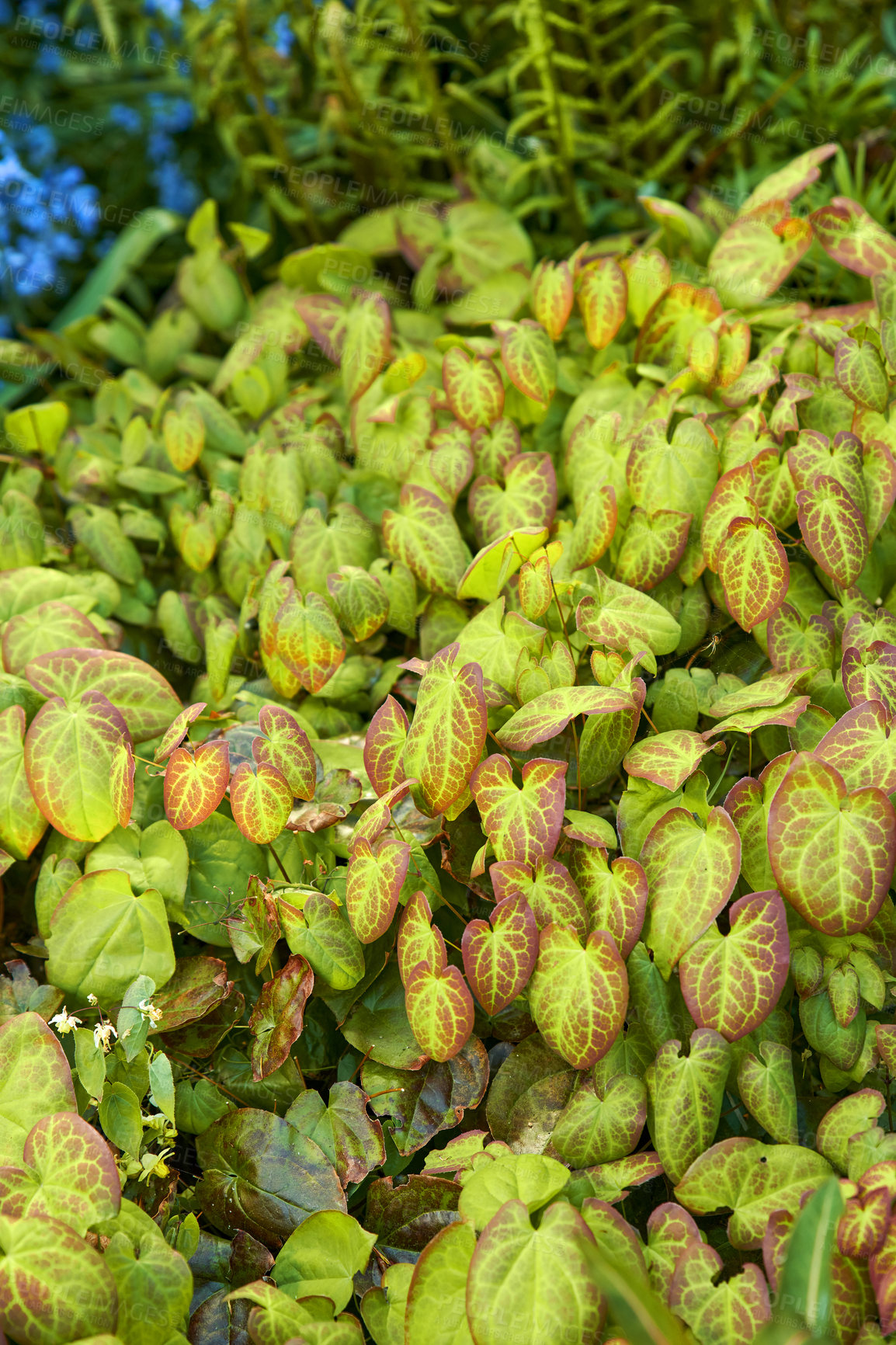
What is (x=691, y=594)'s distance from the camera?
135 cm

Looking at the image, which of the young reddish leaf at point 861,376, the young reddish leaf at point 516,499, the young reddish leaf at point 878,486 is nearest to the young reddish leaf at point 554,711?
the young reddish leaf at point 516,499

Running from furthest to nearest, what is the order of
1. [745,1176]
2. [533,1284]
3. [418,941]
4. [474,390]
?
[474,390], [418,941], [745,1176], [533,1284]

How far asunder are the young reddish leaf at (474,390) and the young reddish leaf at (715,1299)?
46.3 inches

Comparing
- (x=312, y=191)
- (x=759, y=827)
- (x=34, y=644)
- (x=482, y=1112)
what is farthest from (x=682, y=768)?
(x=312, y=191)

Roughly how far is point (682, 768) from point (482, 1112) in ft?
1.65

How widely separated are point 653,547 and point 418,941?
0.61m

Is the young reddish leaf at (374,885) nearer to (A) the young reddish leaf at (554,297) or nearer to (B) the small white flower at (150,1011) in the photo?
(B) the small white flower at (150,1011)

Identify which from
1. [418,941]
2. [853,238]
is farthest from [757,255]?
[418,941]

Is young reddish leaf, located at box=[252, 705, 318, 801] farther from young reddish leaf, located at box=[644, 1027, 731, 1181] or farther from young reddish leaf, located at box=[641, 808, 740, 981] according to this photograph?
young reddish leaf, located at box=[644, 1027, 731, 1181]

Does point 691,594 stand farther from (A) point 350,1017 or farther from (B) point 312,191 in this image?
(B) point 312,191

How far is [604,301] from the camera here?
1569mm

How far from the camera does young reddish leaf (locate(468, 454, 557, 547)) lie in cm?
141

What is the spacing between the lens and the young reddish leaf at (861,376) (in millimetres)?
1305

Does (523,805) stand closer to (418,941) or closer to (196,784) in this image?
(418,941)
